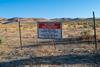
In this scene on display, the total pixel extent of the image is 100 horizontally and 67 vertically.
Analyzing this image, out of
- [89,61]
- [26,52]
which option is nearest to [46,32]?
[26,52]

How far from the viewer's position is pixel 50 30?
22484 millimetres

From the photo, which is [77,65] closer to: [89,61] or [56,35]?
[89,61]

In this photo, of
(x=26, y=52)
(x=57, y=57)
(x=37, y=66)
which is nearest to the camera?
(x=37, y=66)

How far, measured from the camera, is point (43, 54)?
20.8 m

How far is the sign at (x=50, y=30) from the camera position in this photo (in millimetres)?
22078

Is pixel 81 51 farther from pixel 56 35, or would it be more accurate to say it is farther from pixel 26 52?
pixel 26 52

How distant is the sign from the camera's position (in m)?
22.1

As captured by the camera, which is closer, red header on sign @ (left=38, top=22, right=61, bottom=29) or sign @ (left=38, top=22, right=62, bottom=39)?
sign @ (left=38, top=22, right=62, bottom=39)

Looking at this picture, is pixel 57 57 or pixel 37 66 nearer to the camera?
pixel 37 66

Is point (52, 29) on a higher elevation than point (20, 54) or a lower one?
higher

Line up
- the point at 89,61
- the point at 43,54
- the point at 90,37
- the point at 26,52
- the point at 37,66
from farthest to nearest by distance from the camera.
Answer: the point at 90,37, the point at 26,52, the point at 43,54, the point at 89,61, the point at 37,66

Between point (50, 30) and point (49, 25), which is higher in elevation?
point (49, 25)

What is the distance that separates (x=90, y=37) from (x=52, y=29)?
894 cm

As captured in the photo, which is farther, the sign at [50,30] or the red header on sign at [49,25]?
the red header on sign at [49,25]
